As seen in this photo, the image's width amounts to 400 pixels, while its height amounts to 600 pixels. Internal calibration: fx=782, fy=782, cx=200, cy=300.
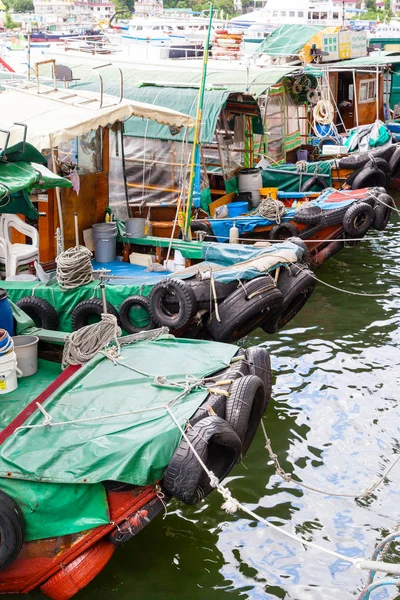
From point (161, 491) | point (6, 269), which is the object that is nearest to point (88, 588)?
point (161, 491)

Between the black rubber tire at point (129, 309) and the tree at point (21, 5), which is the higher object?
the tree at point (21, 5)

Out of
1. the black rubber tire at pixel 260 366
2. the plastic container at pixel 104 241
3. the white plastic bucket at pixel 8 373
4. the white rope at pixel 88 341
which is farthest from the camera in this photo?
the plastic container at pixel 104 241

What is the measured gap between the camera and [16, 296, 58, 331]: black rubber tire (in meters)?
8.12

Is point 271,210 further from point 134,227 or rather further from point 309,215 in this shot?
point 134,227

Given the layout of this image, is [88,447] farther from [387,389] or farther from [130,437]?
[387,389]

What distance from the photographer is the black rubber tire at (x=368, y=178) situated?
14.1 metres

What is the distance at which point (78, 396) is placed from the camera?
5805mm

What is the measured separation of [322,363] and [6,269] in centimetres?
396

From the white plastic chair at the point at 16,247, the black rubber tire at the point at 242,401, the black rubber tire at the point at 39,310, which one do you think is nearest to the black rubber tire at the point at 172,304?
the black rubber tire at the point at 39,310

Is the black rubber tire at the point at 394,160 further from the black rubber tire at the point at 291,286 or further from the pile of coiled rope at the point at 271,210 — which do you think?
the black rubber tire at the point at 291,286

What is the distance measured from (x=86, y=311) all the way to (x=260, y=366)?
257cm

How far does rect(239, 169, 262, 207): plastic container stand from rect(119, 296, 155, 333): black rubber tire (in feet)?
17.0

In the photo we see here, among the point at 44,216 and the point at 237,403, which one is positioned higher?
the point at 44,216

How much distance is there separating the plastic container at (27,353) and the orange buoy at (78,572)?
2137 millimetres
